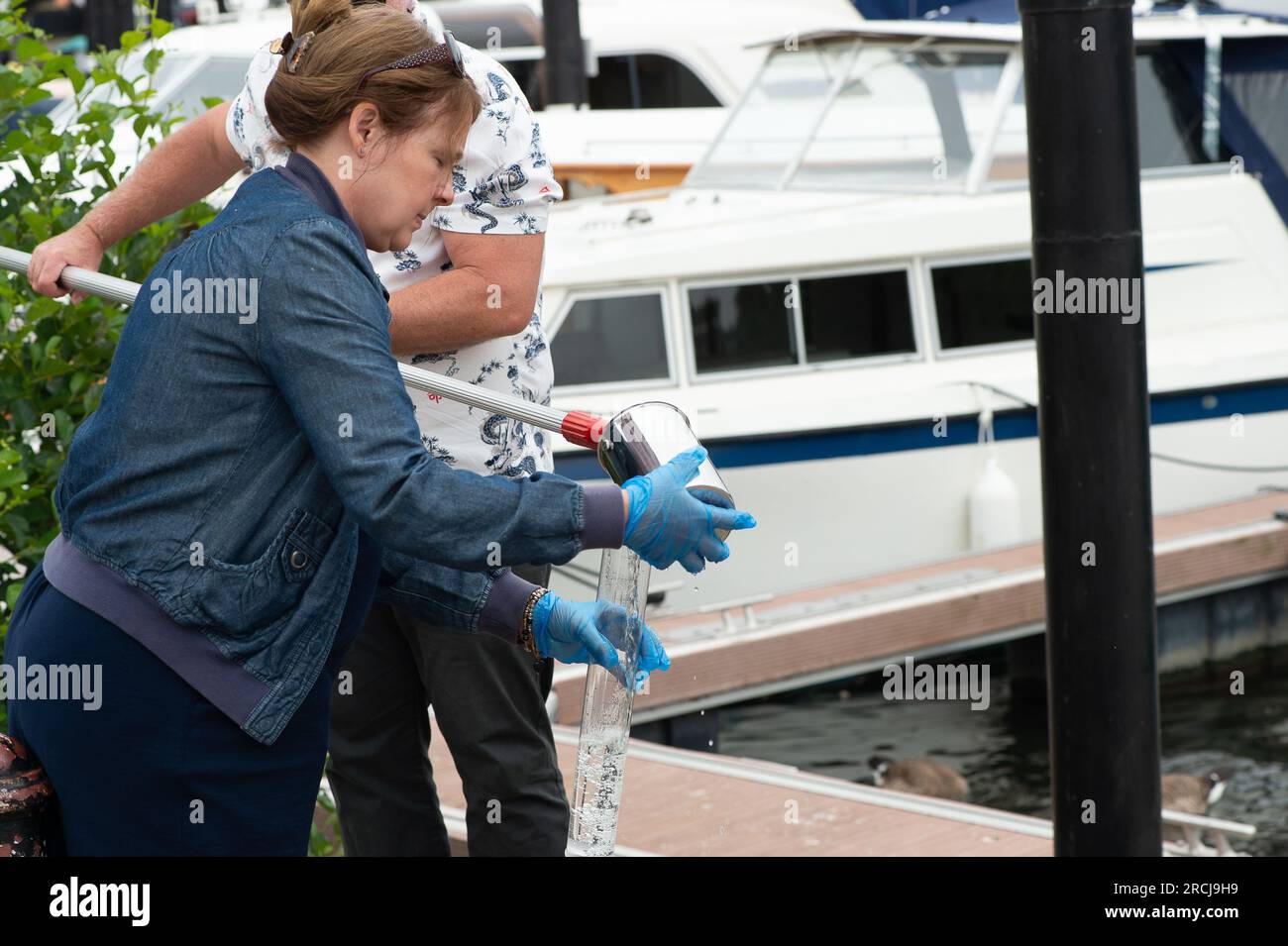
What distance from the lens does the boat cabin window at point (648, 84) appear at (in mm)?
13590

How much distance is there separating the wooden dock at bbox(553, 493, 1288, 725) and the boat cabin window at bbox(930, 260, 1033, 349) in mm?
1027

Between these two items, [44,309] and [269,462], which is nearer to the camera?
[269,462]

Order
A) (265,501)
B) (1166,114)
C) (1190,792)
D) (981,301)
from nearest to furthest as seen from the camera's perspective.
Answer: (265,501)
(1190,792)
(981,301)
(1166,114)

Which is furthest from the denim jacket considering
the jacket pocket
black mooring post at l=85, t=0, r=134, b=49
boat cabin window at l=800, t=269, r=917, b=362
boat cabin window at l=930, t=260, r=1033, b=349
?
black mooring post at l=85, t=0, r=134, b=49

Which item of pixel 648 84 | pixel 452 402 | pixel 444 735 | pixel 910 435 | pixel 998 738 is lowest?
pixel 998 738

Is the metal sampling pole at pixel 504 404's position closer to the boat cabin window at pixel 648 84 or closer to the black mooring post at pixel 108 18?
the boat cabin window at pixel 648 84

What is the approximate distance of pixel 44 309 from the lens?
322 cm

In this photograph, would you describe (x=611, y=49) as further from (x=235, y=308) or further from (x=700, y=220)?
(x=235, y=308)

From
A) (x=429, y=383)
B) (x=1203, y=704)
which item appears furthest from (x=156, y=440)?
(x=1203, y=704)

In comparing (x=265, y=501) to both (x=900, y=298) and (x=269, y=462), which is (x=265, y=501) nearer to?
(x=269, y=462)

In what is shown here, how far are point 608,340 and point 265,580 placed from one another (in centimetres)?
547

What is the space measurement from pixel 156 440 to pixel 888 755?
5.36m

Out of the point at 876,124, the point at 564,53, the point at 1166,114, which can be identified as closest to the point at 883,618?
the point at 876,124

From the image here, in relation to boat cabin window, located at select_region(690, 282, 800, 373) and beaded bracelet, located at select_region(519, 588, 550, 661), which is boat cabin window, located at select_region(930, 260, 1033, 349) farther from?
beaded bracelet, located at select_region(519, 588, 550, 661)
